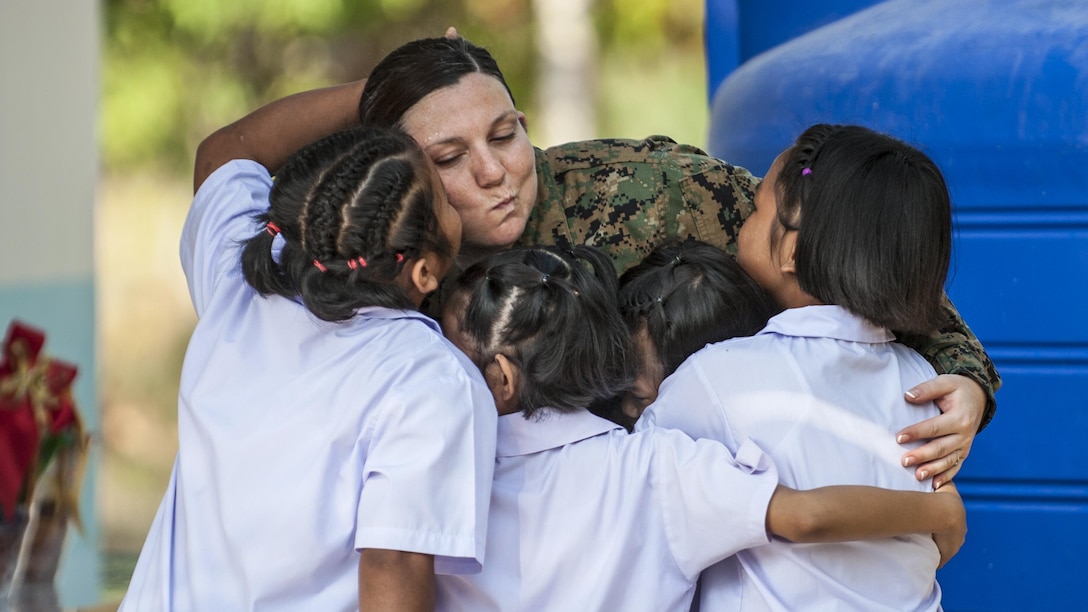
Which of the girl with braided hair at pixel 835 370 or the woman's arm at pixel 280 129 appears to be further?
the woman's arm at pixel 280 129

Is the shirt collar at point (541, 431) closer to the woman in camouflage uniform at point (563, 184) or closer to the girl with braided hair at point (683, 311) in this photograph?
the girl with braided hair at point (683, 311)

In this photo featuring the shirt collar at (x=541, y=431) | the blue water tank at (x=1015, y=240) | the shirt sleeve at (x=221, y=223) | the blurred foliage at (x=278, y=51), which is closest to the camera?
the shirt collar at (x=541, y=431)

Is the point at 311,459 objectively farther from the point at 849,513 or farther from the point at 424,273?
the point at 849,513

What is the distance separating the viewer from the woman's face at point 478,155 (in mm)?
1992

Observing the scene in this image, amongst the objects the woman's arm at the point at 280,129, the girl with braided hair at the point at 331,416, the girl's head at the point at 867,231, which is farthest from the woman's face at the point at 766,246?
the woman's arm at the point at 280,129

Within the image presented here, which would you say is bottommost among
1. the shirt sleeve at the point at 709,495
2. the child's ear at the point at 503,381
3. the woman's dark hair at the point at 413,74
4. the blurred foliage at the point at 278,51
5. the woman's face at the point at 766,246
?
the blurred foliage at the point at 278,51

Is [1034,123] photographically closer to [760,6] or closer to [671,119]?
[760,6]

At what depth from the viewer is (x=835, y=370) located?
5.68 ft

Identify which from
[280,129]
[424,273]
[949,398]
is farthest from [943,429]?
[280,129]

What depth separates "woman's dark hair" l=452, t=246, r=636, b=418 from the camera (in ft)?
5.56

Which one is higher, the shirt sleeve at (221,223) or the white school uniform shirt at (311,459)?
the shirt sleeve at (221,223)

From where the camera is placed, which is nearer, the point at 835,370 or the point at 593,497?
the point at 593,497

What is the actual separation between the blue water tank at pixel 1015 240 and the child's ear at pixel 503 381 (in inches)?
52.0

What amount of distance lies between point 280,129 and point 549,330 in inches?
27.8
